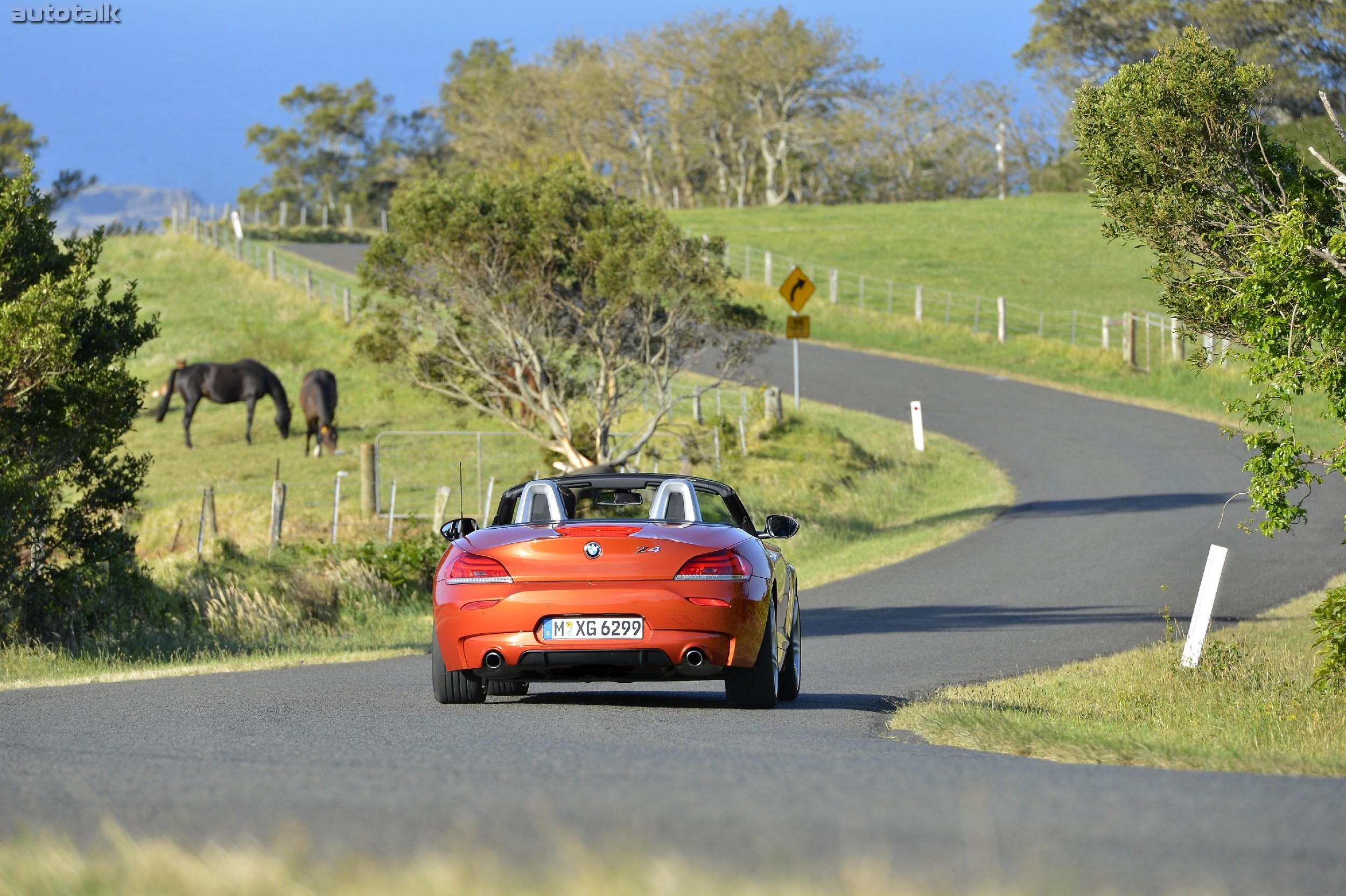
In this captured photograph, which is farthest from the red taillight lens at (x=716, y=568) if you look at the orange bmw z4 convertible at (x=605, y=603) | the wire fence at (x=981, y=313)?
the wire fence at (x=981, y=313)

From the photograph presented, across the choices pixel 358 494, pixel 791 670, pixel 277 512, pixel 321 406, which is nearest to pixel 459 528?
pixel 791 670

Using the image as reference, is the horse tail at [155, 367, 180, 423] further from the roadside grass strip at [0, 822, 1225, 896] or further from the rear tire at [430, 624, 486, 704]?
the roadside grass strip at [0, 822, 1225, 896]

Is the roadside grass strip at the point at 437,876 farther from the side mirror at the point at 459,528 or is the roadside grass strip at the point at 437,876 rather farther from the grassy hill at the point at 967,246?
the grassy hill at the point at 967,246

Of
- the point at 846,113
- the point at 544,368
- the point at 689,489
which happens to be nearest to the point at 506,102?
the point at 846,113

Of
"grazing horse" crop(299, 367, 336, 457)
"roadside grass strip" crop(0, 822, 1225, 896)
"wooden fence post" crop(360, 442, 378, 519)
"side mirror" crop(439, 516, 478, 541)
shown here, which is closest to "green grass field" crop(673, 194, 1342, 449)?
"wooden fence post" crop(360, 442, 378, 519)

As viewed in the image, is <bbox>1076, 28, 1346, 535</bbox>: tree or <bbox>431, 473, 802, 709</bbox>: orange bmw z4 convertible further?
<bbox>1076, 28, 1346, 535</bbox>: tree

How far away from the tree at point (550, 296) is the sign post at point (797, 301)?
31.1 ft

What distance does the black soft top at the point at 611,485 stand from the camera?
10.5 meters

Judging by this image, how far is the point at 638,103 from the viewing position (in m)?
96.4

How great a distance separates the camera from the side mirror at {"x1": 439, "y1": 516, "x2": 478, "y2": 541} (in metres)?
10.0

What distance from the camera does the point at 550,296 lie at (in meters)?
24.5

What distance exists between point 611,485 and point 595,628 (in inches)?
66.7

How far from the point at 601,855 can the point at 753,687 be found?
562cm

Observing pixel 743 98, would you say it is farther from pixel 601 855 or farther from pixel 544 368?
pixel 601 855
